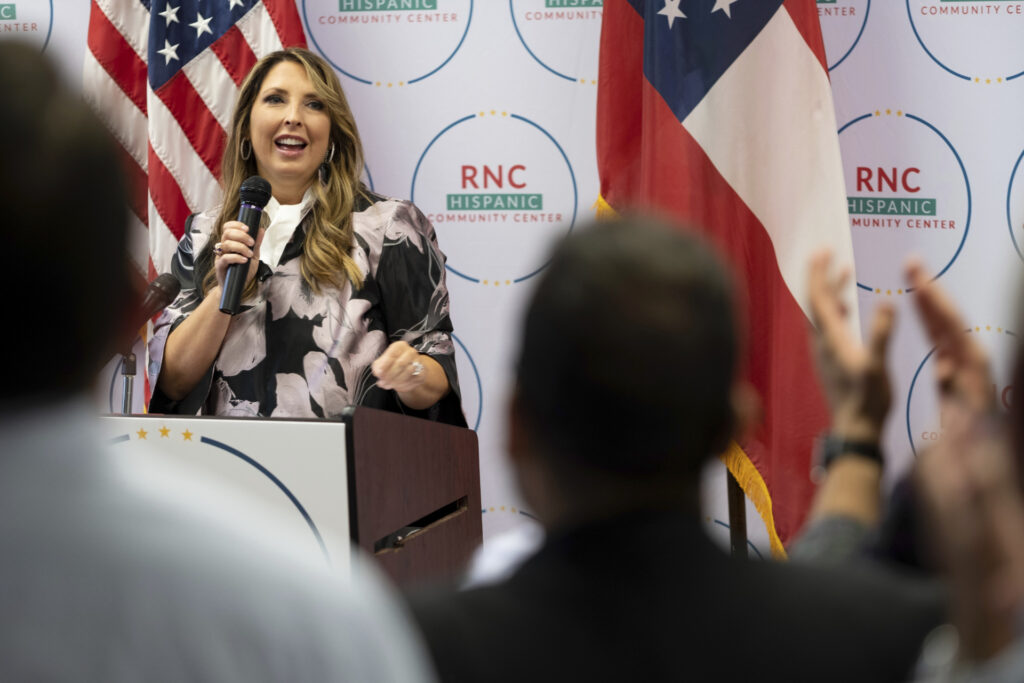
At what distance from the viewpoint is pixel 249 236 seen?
2.20 metres

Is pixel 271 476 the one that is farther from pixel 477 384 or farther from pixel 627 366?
pixel 477 384

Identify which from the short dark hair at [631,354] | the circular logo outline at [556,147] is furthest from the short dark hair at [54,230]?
the circular logo outline at [556,147]

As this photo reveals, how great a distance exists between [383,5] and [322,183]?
1.08 meters

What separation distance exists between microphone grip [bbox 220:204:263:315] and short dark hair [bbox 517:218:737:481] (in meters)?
1.49

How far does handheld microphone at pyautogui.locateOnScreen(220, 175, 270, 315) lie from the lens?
215 cm

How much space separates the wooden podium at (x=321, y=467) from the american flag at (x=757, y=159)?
1.28 metres

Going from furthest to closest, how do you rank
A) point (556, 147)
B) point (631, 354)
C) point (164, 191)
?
point (556, 147)
point (164, 191)
point (631, 354)

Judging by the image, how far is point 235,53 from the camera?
327cm

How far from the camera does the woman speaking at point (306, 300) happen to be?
245 cm

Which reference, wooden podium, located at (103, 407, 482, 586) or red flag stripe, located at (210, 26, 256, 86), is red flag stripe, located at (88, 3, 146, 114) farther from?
wooden podium, located at (103, 407, 482, 586)

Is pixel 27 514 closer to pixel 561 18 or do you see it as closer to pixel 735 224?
pixel 735 224

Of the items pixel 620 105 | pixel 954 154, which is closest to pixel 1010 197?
pixel 954 154

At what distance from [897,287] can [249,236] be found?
6.92ft

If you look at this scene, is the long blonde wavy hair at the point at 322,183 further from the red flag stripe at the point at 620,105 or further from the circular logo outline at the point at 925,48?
the circular logo outline at the point at 925,48
